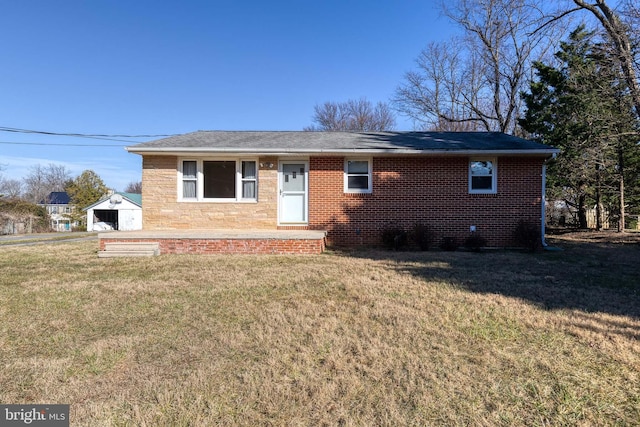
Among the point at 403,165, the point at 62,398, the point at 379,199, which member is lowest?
the point at 62,398

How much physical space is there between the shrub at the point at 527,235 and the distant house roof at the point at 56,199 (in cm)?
5646

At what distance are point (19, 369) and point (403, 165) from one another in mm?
9234

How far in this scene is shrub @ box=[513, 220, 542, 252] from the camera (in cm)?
942

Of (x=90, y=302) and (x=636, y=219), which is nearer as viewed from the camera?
(x=90, y=302)

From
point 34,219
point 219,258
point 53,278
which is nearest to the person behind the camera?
point 53,278

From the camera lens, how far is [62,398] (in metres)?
2.40

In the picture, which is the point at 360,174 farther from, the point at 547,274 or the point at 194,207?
the point at 547,274

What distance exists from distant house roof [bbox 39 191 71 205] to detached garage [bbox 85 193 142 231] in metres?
19.5

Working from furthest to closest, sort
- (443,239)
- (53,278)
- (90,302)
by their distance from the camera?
(443,239) < (53,278) < (90,302)

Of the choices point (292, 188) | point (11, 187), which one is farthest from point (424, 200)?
point (11, 187)

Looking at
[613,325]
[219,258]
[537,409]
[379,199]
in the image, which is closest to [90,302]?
[219,258]

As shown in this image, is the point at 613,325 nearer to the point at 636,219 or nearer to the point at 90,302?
the point at 90,302

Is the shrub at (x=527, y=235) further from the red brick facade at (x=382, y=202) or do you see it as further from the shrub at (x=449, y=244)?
the shrub at (x=449, y=244)

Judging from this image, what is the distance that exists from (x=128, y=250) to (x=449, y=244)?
8.51 metres
